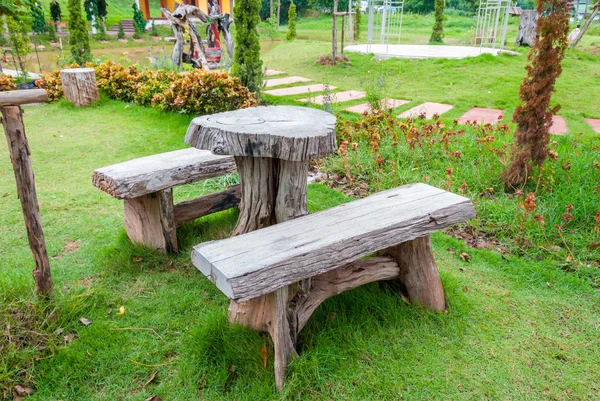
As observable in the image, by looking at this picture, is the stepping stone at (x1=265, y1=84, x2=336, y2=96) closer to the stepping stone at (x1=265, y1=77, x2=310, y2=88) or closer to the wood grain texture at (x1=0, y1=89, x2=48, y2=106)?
the stepping stone at (x1=265, y1=77, x2=310, y2=88)

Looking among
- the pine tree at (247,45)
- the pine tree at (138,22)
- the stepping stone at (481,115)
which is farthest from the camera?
the pine tree at (138,22)

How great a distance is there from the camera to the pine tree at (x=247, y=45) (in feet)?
21.8

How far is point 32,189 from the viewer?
2182 millimetres

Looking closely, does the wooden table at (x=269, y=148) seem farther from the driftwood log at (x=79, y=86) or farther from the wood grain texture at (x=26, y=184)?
the driftwood log at (x=79, y=86)

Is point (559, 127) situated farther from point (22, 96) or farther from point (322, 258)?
point (22, 96)

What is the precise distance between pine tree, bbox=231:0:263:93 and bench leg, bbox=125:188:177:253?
14.0 ft

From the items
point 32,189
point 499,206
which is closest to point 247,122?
point 32,189

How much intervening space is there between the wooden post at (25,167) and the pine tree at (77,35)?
881 centimetres

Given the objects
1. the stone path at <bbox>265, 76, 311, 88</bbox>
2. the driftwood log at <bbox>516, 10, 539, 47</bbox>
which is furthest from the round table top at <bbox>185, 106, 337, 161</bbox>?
the driftwood log at <bbox>516, 10, 539, 47</bbox>

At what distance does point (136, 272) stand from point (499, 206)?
2822 millimetres

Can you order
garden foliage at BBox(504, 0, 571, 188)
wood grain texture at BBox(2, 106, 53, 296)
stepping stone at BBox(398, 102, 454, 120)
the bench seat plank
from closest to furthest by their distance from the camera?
the bench seat plank < wood grain texture at BBox(2, 106, 53, 296) < garden foliage at BBox(504, 0, 571, 188) < stepping stone at BBox(398, 102, 454, 120)

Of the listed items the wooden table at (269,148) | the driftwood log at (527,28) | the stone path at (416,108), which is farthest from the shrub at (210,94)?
the driftwood log at (527,28)

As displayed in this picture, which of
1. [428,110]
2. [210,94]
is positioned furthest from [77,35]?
[428,110]

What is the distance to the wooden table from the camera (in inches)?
82.7
